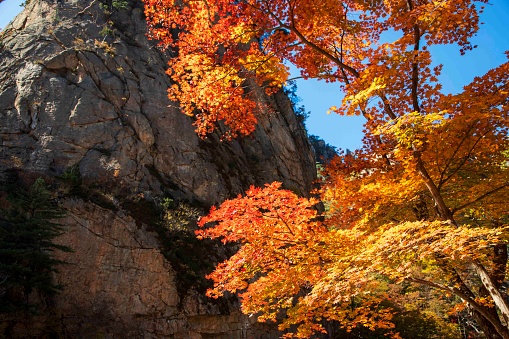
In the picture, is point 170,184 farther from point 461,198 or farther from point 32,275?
point 461,198

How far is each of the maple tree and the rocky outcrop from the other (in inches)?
236

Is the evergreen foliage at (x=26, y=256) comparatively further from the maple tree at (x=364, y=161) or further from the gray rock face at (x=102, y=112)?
the maple tree at (x=364, y=161)

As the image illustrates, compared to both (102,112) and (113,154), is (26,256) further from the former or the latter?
(102,112)

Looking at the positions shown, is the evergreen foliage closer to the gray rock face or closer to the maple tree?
the gray rock face

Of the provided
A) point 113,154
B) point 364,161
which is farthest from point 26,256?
point 364,161

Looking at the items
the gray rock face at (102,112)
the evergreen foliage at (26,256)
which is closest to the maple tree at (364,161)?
the evergreen foliage at (26,256)

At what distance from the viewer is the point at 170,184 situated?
1639 cm

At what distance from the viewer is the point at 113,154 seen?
50.4ft

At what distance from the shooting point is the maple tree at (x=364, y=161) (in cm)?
535

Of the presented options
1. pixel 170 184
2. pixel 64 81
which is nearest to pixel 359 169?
pixel 170 184

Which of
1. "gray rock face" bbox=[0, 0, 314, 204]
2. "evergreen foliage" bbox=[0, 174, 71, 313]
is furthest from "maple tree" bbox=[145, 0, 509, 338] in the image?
"gray rock face" bbox=[0, 0, 314, 204]

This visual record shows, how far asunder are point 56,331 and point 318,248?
802cm

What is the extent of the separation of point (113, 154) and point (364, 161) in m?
11.9

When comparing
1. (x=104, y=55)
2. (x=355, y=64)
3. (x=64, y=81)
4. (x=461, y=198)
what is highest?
(x=104, y=55)
